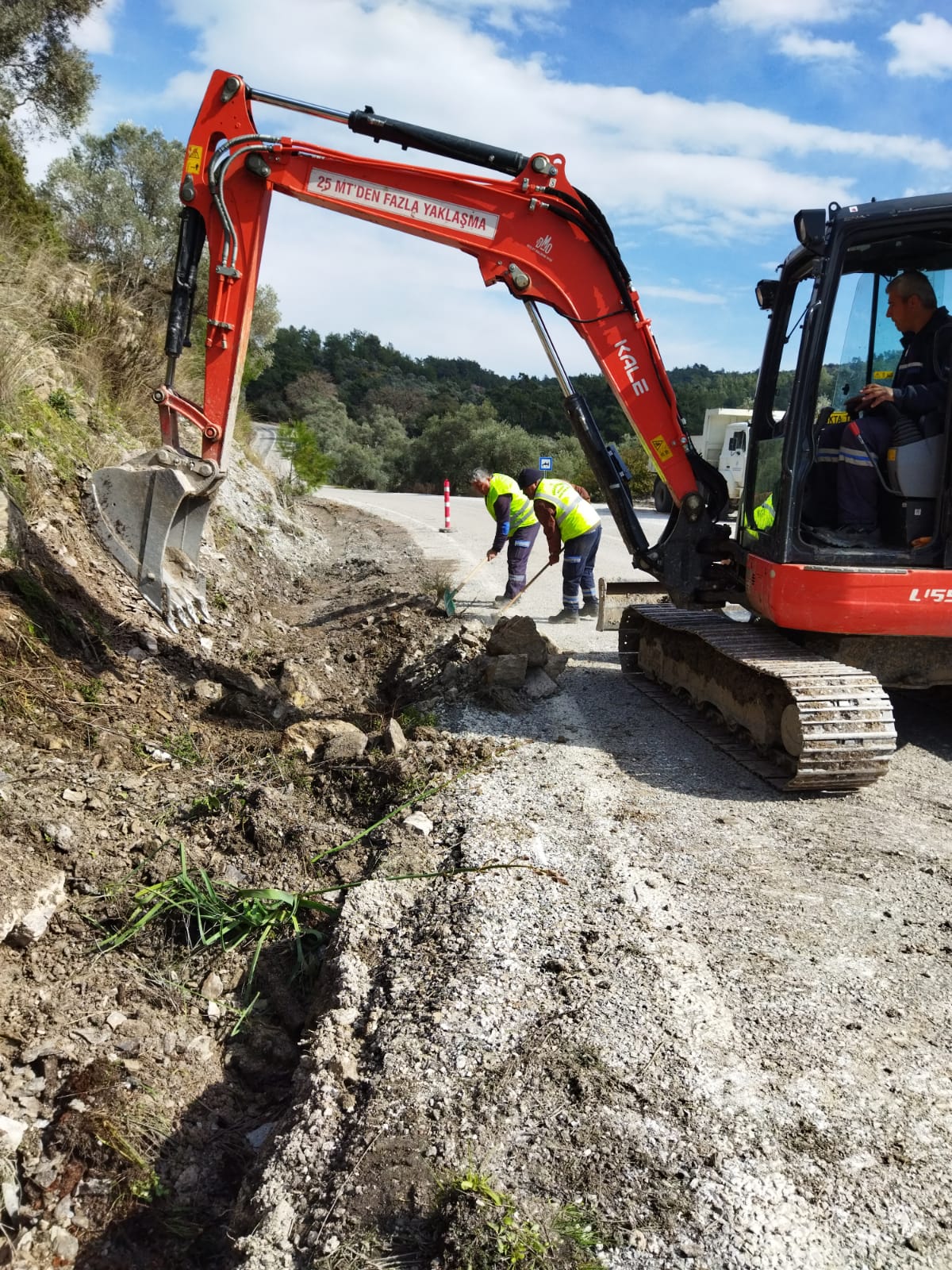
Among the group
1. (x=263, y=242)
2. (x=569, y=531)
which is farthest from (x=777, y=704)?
(x=569, y=531)

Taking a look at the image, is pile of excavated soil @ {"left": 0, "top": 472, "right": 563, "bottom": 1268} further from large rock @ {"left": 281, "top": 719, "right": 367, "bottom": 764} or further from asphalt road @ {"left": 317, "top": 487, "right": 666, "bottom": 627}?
asphalt road @ {"left": 317, "top": 487, "right": 666, "bottom": 627}

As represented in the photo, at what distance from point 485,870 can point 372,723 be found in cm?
234

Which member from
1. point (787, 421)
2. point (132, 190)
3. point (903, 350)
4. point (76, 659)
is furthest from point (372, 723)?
point (132, 190)

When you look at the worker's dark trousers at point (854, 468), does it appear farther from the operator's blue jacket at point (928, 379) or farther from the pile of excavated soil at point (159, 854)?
the pile of excavated soil at point (159, 854)

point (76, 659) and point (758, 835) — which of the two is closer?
point (758, 835)

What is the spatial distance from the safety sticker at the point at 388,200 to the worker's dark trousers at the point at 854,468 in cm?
243

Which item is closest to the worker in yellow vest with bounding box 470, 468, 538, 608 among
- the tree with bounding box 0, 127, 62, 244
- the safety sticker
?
the safety sticker

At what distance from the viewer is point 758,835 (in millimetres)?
4332

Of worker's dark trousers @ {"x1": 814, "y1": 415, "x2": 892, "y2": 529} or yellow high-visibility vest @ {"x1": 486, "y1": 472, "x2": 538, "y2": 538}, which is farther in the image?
yellow high-visibility vest @ {"x1": 486, "y1": 472, "x2": 538, "y2": 538}

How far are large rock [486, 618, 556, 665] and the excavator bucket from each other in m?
1.22

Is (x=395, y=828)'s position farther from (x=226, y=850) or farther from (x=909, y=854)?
(x=909, y=854)

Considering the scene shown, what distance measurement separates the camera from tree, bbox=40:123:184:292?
1445 centimetres

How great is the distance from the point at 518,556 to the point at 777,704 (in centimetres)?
499

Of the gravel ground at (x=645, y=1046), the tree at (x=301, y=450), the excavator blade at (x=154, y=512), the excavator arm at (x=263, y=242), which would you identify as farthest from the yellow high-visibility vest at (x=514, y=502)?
the tree at (x=301, y=450)
